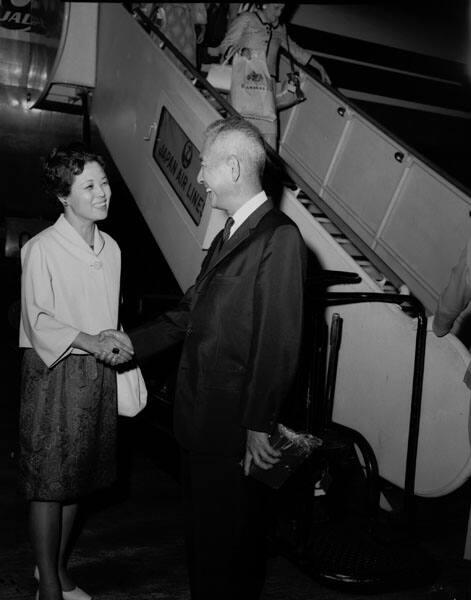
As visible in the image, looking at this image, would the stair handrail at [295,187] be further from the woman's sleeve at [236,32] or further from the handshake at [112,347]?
the handshake at [112,347]

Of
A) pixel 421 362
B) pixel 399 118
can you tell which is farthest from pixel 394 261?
pixel 399 118

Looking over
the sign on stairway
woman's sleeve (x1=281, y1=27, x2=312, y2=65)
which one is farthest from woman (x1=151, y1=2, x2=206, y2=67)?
the sign on stairway

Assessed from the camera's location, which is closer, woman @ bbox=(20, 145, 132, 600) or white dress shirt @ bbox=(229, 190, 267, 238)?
white dress shirt @ bbox=(229, 190, 267, 238)

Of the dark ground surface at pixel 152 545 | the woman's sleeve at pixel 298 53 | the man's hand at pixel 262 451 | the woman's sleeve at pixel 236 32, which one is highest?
the woman's sleeve at pixel 236 32

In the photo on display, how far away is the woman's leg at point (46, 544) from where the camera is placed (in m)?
2.31

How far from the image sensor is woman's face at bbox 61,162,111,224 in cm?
239

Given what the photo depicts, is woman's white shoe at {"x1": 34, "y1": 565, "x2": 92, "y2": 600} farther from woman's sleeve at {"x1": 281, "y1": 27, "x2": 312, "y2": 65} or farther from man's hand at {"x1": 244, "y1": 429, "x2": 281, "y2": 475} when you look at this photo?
woman's sleeve at {"x1": 281, "y1": 27, "x2": 312, "y2": 65}

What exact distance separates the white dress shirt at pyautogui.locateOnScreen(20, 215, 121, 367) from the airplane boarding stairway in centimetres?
156

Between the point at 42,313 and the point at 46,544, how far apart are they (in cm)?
81

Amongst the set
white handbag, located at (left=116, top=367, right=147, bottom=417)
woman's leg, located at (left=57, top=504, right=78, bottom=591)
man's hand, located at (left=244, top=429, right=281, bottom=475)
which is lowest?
woman's leg, located at (left=57, top=504, right=78, bottom=591)

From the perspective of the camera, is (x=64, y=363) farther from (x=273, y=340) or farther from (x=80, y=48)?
(x=80, y=48)

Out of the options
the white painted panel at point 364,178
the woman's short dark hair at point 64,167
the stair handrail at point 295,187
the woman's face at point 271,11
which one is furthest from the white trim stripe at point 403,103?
the woman's short dark hair at point 64,167

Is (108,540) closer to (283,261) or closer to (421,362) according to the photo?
(421,362)

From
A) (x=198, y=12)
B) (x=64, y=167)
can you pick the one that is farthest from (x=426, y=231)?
(x=64, y=167)
